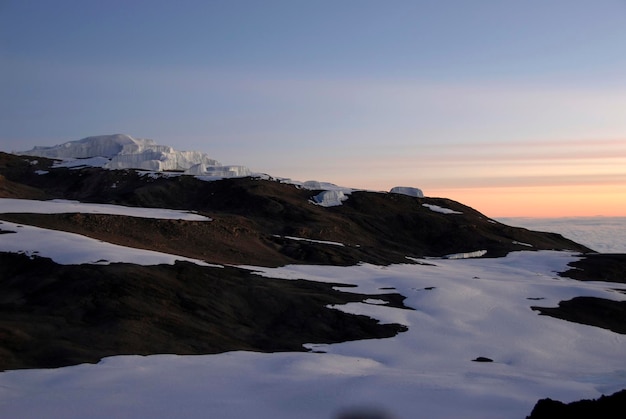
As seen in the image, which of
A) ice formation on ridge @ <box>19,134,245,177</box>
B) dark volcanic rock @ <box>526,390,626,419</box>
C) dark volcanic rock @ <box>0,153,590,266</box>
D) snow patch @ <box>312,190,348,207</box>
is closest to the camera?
dark volcanic rock @ <box>526,390,626,419</box>

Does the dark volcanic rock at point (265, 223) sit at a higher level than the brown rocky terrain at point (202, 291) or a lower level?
higher

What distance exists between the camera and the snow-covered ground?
2303 cm

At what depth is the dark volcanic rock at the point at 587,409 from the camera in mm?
16308

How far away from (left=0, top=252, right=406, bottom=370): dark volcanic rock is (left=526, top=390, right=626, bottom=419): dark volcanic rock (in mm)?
21899

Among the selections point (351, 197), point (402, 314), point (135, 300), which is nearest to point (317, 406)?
point (135, 300)

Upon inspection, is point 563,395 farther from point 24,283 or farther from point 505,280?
point 505,280

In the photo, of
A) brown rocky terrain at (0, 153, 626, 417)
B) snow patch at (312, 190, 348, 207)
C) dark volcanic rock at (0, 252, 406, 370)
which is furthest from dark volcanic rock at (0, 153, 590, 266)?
dark volcanic rock at (0, 252, 406, 370)

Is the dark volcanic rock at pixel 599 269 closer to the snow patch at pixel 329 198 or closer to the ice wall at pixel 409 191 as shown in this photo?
the snow patch at pixel 329 198

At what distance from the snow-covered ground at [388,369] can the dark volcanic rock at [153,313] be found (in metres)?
2.26

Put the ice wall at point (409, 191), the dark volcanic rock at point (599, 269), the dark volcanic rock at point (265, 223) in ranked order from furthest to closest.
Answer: the ice wall at point (409, 191)
the dark volcanic rock at point (599, 269)
the dark volcanic rock at point (265, 223)

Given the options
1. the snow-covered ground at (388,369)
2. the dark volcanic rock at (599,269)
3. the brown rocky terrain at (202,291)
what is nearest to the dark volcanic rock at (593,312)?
the brown rocky terrain at (202,291)

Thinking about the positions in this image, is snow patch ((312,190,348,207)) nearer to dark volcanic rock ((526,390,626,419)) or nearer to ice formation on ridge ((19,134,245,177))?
ice formation on ridge ((19,134,245,177))

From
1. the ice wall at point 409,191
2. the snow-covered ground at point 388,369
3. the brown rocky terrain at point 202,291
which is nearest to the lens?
the snow-covered ground at point 388,369

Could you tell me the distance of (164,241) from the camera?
67500 mm
